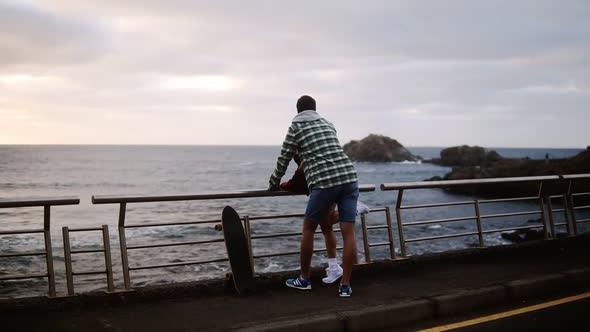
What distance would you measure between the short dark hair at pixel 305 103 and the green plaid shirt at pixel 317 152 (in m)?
0.07

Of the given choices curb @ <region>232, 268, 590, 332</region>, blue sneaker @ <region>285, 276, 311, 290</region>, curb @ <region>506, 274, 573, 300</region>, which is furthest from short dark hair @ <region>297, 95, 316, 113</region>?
curb @ <region>506, 274, 573, 300</region>

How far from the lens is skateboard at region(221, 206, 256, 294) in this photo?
5426mm

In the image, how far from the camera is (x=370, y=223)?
96.1 feet

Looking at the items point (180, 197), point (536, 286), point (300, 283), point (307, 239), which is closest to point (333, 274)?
point (300, 283)

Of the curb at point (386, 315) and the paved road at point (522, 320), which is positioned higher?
the curb at point (386, 315)

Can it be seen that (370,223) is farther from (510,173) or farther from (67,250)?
(510,173)

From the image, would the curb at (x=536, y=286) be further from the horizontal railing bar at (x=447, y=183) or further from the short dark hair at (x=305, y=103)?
the short dark hair at (x=305, y=103)

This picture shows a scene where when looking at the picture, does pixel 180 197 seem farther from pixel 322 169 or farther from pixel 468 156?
pixel 468 156

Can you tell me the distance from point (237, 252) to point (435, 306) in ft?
6.86

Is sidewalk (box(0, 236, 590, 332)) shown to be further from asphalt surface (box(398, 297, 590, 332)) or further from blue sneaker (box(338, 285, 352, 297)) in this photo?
asphalt surface (box(398, 297, 590, 332))

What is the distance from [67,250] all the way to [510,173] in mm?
58138

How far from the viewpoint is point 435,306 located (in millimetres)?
5027

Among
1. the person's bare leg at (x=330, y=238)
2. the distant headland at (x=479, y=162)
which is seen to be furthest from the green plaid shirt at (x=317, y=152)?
the distant headland at (x=479, y=162)

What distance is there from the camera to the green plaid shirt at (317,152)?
5.11 metres
